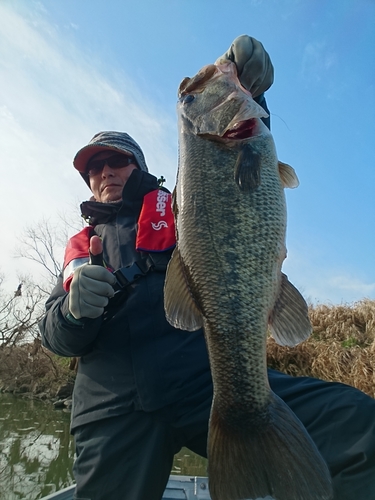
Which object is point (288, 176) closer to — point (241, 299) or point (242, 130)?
point (242, 130)

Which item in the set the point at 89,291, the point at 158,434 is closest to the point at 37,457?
the point at 158,434

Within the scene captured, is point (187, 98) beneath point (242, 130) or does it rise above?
above

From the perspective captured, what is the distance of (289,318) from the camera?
5.70 ft

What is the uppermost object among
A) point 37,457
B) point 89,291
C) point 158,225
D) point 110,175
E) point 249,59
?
point 249,59

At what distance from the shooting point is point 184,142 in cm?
204

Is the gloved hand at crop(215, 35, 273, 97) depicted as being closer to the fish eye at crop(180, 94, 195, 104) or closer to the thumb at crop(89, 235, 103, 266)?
the fish eye at crop(180, 94, 195, 104)

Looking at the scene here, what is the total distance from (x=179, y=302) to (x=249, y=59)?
149cm

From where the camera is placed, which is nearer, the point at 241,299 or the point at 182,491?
the point at 241,299

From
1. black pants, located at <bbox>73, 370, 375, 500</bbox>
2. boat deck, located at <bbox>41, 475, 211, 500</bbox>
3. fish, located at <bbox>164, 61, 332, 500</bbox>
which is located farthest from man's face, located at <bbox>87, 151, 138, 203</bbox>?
boat deck, located at <bbox>41, 475, 211, 500</bbox>

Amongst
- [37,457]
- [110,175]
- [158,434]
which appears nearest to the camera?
[158,434]

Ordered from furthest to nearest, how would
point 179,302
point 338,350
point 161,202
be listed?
point 338,350 → point 161,202 → point 179,302

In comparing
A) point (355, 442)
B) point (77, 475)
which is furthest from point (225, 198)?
point (77, 475)

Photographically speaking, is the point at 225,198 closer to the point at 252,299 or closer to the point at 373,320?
the point at 252,299

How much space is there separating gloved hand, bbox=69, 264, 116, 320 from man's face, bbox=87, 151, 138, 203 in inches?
47.7
